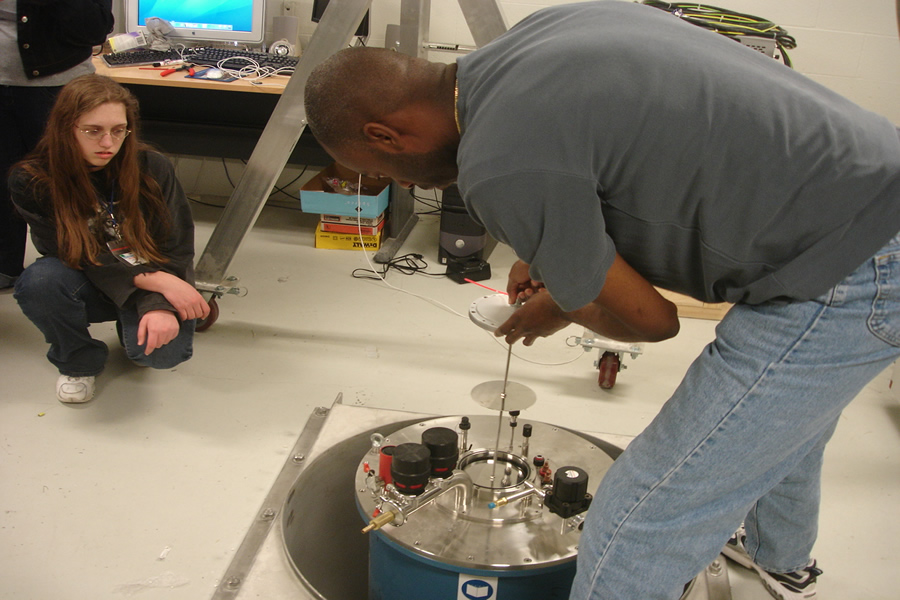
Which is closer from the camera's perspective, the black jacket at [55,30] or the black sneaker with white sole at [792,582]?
the black sneaker with white sole at [792,582]

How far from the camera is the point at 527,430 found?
135 cm

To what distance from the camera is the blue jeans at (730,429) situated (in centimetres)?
82

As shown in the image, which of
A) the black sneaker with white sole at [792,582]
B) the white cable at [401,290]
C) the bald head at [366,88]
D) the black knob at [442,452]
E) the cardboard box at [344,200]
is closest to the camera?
the bald head at [366,88]

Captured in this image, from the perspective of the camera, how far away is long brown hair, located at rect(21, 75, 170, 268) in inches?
64.2

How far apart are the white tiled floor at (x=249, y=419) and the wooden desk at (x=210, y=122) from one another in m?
0.65

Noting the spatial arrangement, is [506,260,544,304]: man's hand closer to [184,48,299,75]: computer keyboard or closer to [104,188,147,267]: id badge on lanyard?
[104,188,147,267]: id badge on lanyard

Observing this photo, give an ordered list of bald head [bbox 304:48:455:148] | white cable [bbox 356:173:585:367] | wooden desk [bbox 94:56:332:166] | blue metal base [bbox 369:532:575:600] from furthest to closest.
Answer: wooden desk [bbox 94:56:332:166], white cable [bbox 356:173:585:367], blue metal base [bbox 369:532:575:600], bald head [bbox 304:48:455:148]

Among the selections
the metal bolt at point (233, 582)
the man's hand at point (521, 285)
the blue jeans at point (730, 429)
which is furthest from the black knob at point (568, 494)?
the metal bolt at point (233, 582)

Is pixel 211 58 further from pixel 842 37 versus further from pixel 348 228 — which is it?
pixel 842 37

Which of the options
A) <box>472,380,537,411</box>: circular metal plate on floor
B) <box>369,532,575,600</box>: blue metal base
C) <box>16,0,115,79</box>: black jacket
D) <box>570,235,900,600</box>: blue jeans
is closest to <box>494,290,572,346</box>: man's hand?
<box>472,380,537,411</box>: circular metal plate on floor

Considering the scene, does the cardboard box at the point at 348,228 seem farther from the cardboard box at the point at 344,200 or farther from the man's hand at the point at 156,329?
the man's hand at the point at 156,329

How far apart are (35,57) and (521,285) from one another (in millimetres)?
1578

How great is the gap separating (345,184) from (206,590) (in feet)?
6.18

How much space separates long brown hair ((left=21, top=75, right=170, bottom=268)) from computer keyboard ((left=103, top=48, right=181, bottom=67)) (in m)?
1.02
